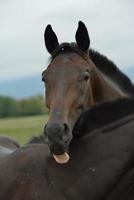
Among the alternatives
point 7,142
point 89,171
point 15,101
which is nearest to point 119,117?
point 89,171

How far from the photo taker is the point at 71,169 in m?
5.41

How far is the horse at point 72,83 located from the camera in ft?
17.4

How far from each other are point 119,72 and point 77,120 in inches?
60.3

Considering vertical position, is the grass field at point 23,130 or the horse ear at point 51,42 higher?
the horse ear at point 51,42

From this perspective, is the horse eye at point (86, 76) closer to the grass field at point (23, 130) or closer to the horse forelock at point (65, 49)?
the horse forelock at point (65, 49)

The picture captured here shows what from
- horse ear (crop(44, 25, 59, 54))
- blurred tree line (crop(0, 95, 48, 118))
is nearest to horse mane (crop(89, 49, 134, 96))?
horse ear (crop(44, 25, 59, 54))

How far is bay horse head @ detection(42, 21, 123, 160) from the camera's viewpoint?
17.3 feet

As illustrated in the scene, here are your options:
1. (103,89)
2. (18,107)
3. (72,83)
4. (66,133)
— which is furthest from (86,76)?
(18,107)

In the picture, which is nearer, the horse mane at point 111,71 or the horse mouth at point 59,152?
the horse mouth at point 59,152

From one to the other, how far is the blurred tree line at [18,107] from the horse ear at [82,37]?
2379 inches

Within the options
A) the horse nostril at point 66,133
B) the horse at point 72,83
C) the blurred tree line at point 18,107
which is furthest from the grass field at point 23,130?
the horse nostril at point 66,133

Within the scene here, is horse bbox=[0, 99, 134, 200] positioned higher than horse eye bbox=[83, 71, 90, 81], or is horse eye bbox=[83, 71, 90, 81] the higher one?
horse eye bbox=[83, 71, 90, 81]

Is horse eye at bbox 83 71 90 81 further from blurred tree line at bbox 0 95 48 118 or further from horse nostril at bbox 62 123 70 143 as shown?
blurred tree line at bbox 0 95 48 118

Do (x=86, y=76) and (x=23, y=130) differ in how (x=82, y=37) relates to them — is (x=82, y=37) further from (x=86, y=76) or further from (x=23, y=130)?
(x=23, y=130)
